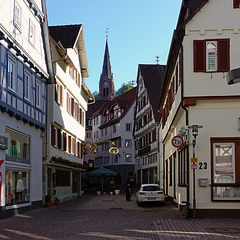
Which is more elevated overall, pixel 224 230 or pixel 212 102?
pixel 212 102

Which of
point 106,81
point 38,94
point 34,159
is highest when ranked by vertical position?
point 106,81

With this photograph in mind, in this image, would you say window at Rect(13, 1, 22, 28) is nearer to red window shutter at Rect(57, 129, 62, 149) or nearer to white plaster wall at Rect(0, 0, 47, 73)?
white plaster wall at Rect(0, 0, 47, 73)

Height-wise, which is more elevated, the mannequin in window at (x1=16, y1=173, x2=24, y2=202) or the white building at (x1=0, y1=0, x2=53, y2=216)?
the white building at (x1=0, y1=0, x2=53, y2=216)

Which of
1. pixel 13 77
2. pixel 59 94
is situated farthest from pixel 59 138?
pixel 13 77

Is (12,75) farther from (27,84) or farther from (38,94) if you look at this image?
(38,94)

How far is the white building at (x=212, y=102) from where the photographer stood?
754 inches

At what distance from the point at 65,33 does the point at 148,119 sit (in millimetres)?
23682

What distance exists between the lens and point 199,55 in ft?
64.3

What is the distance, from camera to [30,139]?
951 inches

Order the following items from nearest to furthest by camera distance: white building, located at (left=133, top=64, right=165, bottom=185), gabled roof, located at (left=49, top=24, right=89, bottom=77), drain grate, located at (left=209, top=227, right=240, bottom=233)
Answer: drain grate, located at (left=209, top=227, right=240, bottom=233) → gabled roof, located at (left=49, top=24, right=89, bottom=77) → white building, located at (left=133, top=64, right=165, bottom=185)

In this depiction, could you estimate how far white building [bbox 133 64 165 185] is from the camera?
5409 cm

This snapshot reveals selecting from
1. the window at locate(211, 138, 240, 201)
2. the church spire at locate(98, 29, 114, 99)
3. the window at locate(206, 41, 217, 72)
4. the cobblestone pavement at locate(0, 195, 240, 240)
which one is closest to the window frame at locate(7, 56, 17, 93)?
the cobblestone pavement at locate(0, 195, 240, 240)

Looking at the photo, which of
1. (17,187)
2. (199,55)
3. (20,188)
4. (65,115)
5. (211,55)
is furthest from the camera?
(65,115)

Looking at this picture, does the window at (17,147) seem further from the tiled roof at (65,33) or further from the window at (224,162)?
the tiled roof at (65,33)
